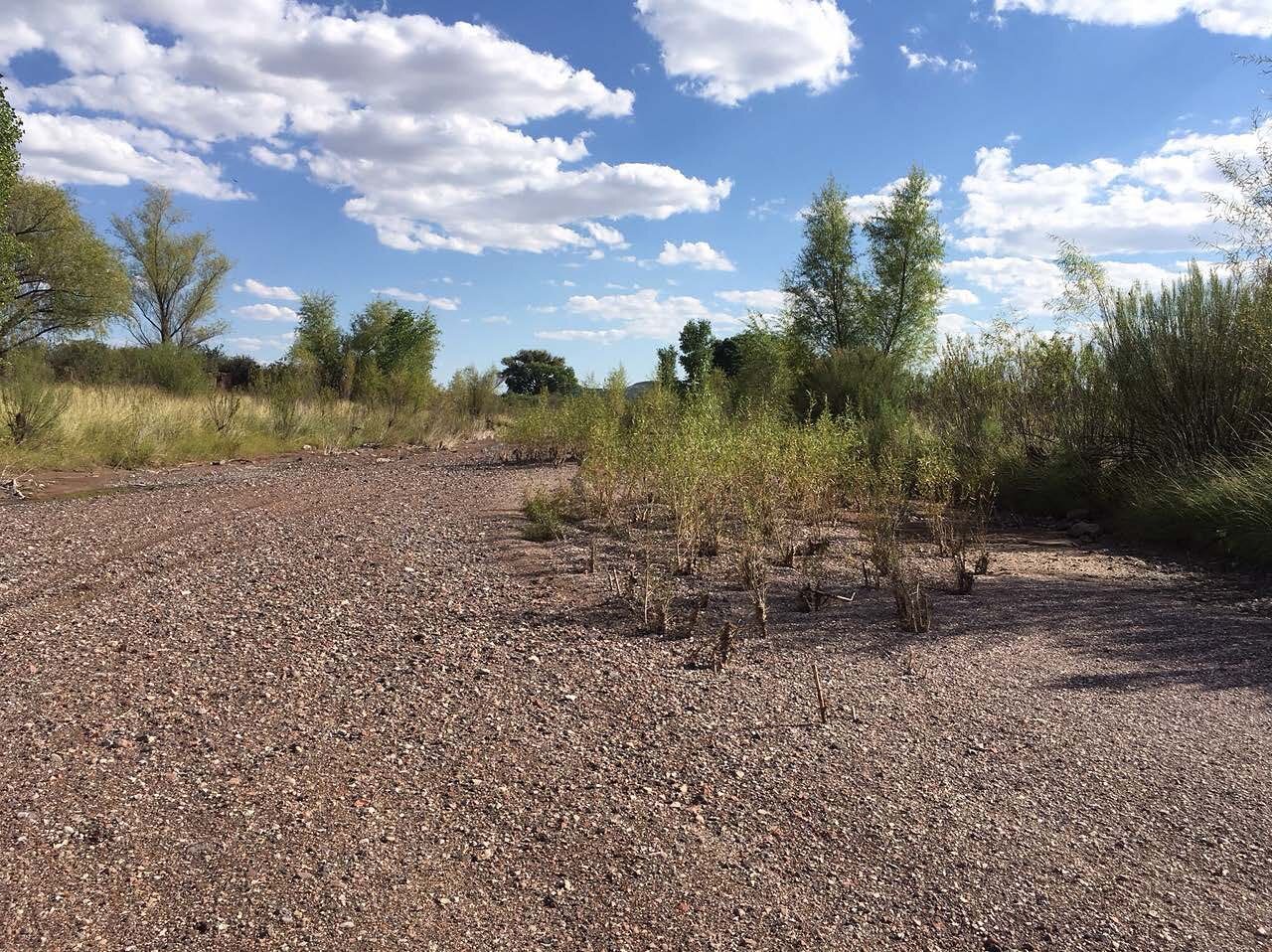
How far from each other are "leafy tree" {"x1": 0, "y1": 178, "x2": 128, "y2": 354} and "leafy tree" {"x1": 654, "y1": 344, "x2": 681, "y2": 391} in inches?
764

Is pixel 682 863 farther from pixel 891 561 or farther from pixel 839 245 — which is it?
pixel 839 245

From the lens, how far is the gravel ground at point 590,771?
8.16 feet

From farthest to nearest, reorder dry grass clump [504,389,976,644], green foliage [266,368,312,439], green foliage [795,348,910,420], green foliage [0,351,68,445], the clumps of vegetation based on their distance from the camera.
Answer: green foliage [266,368,312,439] → green foliage [795,348,910,420] → green foliage [0,351,68,445] → the clumps of vegetation → dry grass clump [504,389,976,644]

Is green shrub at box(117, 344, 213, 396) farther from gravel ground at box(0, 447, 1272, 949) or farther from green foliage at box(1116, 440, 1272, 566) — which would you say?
green foliage at box(1116, 440, 1272, 566)

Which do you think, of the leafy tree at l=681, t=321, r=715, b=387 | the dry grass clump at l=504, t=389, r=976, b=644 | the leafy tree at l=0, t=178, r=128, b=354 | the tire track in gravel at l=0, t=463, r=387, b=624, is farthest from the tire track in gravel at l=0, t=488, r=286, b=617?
the leafy tree at l=681, t=321, r=715, b=387

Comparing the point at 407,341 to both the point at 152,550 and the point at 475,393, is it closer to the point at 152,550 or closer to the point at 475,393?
the point at 475,393

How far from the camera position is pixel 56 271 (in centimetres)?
2723

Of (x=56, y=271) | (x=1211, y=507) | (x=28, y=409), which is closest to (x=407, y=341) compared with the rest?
(x=56, y=271)

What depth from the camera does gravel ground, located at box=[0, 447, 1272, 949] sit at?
249 centimetres

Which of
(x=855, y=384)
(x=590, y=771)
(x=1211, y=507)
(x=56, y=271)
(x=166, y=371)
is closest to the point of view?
(x=590, y=771)

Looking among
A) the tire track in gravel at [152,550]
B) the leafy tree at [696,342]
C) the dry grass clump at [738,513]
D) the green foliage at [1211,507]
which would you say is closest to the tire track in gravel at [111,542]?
the tire track in gravel at [152,550]

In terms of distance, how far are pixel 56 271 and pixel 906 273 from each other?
1119 inches

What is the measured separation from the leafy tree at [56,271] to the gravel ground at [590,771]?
2610 centimetres

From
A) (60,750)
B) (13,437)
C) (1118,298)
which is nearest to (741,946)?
(60,750)
